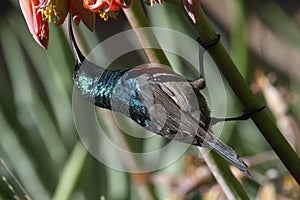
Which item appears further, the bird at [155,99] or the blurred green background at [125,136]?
the blurred green background at [125,136]

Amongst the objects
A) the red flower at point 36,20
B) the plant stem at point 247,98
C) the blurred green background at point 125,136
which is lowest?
the blurred green background at point 125,136

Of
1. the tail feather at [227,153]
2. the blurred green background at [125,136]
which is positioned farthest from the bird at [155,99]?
the blurred green background at [125,136]

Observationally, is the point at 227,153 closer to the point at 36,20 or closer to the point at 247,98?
the point at 247,98

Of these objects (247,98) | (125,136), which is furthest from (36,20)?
(125,136)

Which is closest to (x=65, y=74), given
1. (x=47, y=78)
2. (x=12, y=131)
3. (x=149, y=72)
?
(x=12, y=131)

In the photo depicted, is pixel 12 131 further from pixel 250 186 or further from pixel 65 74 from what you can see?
pixel 250 186

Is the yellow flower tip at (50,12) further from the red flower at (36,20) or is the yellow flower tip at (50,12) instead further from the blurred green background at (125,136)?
the blurred green background at (125,136)
